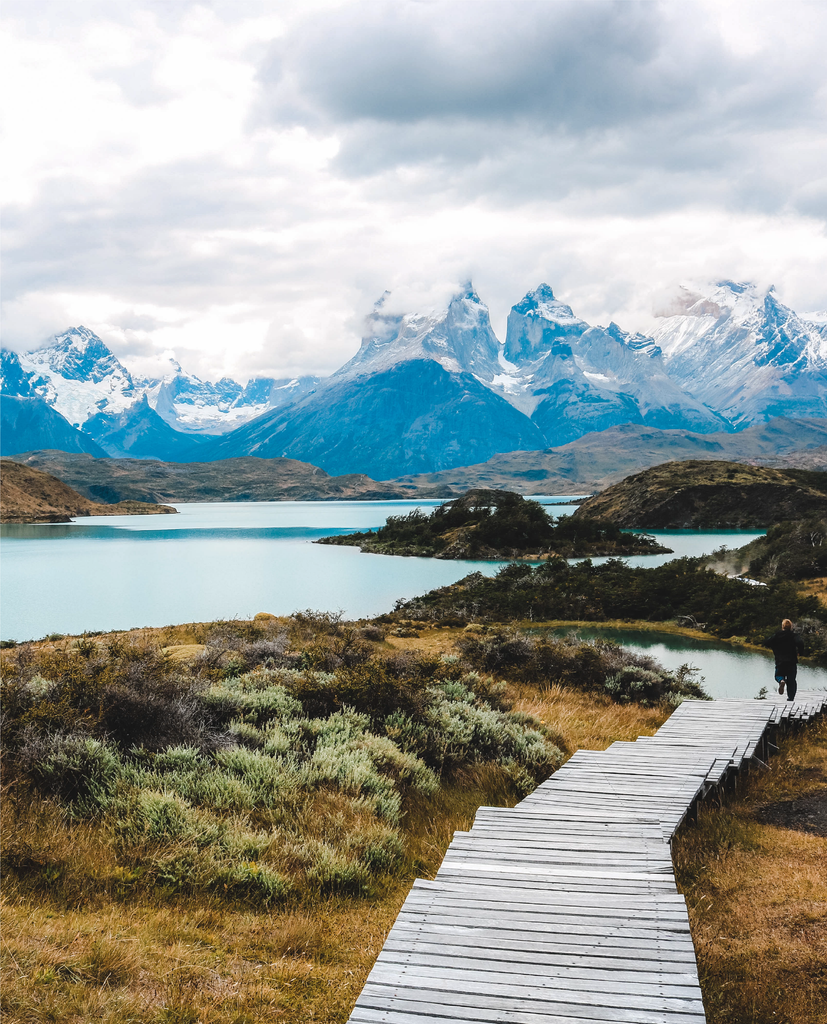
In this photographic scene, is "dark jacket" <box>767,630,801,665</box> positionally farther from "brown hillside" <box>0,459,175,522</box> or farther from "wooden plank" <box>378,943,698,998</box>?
"brown hillside" <box>0,459,175,522</box>

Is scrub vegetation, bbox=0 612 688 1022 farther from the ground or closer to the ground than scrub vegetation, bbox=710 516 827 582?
farther from the ground

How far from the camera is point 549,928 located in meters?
4.41

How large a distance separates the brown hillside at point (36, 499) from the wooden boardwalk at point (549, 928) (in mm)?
136662

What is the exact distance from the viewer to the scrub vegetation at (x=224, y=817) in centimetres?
456

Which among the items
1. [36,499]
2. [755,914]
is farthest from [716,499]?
[36,499]

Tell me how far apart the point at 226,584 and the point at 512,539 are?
27.7m

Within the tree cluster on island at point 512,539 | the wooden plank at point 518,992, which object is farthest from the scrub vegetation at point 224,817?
the tree cluster on island at point 512,539

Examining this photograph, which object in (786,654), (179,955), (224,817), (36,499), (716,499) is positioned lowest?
(716,499)

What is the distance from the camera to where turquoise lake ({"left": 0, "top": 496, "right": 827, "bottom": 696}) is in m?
27.1

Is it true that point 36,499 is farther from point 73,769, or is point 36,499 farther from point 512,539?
point 73,769

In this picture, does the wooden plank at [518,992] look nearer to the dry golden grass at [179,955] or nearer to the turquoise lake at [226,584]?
the dry golden grass at [179,955]

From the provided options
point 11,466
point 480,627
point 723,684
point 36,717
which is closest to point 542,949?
point 36,717

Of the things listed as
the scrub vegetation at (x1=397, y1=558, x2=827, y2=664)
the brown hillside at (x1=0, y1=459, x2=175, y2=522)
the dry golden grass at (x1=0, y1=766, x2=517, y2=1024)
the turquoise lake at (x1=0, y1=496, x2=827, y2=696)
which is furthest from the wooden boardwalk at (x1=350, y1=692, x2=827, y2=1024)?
the brown hillside at (x1=0, y1=459, x2=175, y2=522)

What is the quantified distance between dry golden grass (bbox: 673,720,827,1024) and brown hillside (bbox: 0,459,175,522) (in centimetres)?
13647
